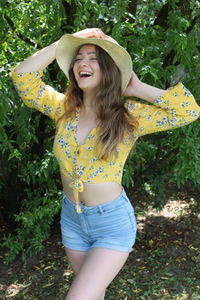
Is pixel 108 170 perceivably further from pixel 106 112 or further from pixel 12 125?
pixel 12 125

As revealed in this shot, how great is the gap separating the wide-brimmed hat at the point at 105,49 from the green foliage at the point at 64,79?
47 cm

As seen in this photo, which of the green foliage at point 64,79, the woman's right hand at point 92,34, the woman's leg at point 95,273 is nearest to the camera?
the woman's leg at point 95,273

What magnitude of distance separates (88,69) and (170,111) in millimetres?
524

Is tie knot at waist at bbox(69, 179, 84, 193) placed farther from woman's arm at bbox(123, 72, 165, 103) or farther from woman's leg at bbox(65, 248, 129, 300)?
woman's arm at bbox(123, 72, 165, 103)

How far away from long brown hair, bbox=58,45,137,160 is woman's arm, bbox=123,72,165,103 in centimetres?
7

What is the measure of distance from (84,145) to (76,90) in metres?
0.44

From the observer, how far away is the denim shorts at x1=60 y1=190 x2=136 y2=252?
2.45 meters

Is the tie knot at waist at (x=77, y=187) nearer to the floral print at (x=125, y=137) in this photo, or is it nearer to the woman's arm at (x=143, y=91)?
the floral print at (x=125, y=137)

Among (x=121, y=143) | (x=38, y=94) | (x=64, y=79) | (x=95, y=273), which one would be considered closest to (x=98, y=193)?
(x=121, y=143)

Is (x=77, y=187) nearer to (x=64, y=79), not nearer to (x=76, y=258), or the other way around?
(x=76, y=258)

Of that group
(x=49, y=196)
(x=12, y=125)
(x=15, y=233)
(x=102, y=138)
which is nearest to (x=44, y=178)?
(x=49, y=196)

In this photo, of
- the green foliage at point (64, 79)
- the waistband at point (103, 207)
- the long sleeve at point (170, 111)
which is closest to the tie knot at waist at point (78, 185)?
the waistband at point (103, 207)

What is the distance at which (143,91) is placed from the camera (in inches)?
99.0

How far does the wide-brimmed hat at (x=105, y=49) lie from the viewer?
250 centimetres
